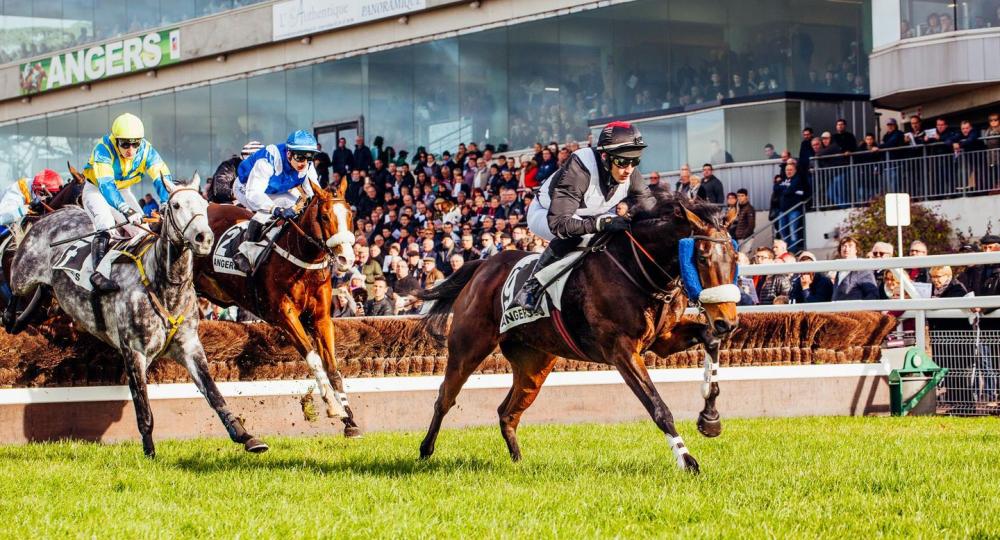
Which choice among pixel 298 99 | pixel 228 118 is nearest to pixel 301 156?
pixel 298 99

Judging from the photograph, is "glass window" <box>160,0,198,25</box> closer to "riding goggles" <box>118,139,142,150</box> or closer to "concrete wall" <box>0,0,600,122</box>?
"concrete wall" <box>0,0,600,122</box>

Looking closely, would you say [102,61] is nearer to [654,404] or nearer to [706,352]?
[706,352]

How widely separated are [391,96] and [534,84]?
4.28m

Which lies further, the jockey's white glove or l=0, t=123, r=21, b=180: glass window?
l=0, t=123, r=21, b=180: glass window

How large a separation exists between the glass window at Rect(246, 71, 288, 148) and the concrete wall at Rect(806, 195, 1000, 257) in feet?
52.7

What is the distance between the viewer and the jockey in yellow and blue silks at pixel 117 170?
977cm

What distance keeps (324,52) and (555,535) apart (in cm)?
2607

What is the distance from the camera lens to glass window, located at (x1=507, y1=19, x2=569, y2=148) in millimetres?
25547

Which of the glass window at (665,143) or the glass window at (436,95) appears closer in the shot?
the glass window at (665,143)

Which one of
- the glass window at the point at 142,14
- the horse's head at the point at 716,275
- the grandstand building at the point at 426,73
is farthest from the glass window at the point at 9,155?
the horse's head at the point at 716,275

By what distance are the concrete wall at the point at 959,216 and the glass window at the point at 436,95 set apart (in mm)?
10328

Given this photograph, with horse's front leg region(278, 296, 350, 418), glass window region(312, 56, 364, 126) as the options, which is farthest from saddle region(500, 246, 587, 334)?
glass window region(312, 56, 364, 126)

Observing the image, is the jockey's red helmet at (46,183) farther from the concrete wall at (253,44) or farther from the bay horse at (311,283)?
the concrete wall at (253,44)

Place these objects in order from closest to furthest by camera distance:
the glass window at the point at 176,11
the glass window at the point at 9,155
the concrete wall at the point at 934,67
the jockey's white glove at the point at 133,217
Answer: the jockey's white glove at the point at 133,217 < the concrete wall at the point at 934,67 < the glass window at the point at 176,11 < the glass window at the point at 9,155
